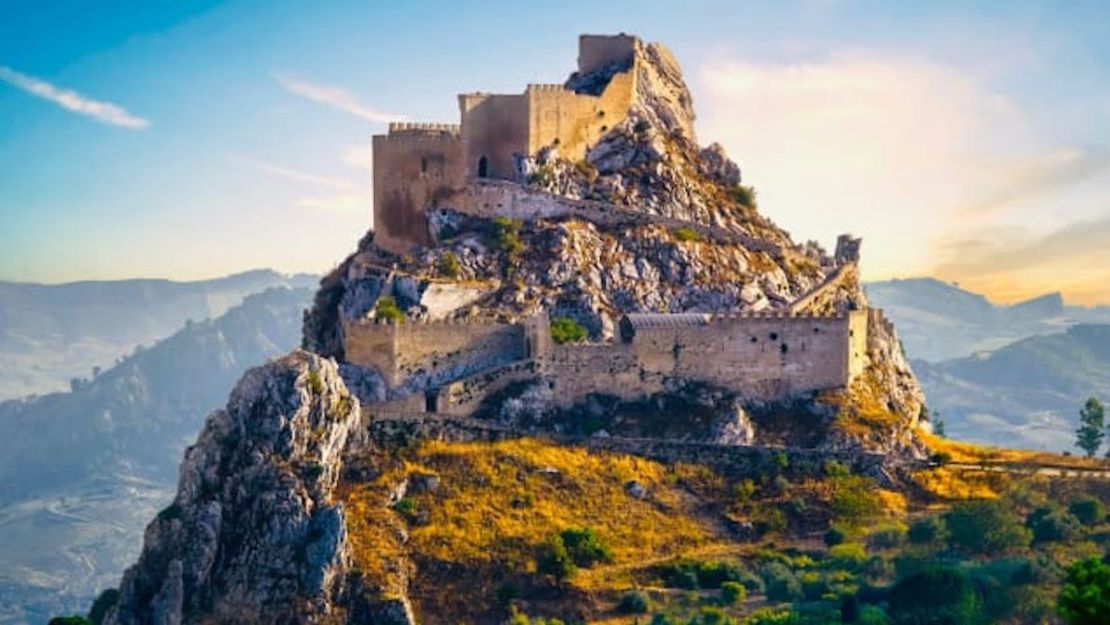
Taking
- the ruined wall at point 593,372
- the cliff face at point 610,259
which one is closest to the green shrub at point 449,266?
the cliff face at point 610,259

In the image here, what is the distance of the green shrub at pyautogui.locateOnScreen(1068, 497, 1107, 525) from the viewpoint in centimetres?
7150

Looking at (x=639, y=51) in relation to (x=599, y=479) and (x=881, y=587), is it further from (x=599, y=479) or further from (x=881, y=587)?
(x=881, y=587)

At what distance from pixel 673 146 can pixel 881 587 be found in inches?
1856

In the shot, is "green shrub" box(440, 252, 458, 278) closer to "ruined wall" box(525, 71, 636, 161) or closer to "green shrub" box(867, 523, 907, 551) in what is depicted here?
"ruined wall" box(525, 71, 636, 161)

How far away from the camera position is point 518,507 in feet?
237

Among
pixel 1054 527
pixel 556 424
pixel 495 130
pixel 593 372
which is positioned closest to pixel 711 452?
pixel 593 372

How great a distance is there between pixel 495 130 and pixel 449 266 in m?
13.3

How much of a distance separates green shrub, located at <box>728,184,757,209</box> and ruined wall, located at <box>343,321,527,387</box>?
29.6 meters

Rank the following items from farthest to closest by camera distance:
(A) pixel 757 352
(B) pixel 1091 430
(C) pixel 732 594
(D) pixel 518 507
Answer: (B) pixel 1091 430 < (A) pixel 757 352 < (D) pixel 518 507 < (C) pixel 732 594

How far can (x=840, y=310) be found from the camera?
3701 inches

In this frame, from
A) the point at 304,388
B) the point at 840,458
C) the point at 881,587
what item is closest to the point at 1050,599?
the point at 881,587

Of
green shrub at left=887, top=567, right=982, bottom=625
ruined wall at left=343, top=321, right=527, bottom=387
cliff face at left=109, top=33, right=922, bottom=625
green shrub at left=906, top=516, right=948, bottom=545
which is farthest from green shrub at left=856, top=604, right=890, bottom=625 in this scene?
ruined wall at left=343, top=321, right=527, bottom=387

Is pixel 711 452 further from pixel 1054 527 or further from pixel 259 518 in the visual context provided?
pixel 259 518

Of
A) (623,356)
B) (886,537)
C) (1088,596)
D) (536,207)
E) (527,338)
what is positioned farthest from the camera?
(536,207)
